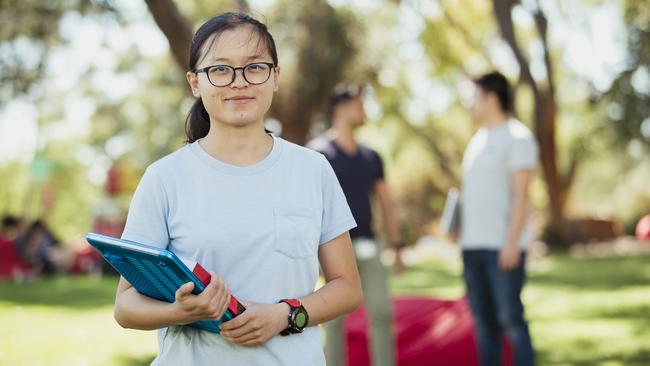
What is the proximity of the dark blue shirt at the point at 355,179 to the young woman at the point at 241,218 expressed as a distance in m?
3.19

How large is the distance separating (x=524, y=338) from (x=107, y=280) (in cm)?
1336

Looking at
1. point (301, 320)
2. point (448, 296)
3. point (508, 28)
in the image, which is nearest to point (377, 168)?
point (301, 320)

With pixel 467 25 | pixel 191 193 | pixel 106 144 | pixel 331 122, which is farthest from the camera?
pixel 106 144

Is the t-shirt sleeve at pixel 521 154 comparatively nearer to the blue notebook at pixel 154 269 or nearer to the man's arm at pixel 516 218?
the man's arm at pixel 516 218

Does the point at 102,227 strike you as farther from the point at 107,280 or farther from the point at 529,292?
the point at 529,292

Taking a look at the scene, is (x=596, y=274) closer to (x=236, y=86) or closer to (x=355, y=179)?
(x=355, y=179)

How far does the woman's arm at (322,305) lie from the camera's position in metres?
2.09

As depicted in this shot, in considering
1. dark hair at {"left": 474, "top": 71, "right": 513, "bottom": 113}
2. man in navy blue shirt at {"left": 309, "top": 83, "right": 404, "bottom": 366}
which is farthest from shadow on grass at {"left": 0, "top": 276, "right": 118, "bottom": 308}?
dark hair at {"left": 474, "top": 71, "right": 513, "bottom": 113}

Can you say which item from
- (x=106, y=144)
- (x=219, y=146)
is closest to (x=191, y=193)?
(x=219, y=146)

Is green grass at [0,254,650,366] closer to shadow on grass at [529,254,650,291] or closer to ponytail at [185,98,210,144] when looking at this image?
shadow on grass at [529,254,650,291]

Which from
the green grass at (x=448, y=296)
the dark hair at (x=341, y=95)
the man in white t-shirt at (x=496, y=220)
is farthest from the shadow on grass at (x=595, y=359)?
the dark hair at (x=341, y=95)

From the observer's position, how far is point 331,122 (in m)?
5.75

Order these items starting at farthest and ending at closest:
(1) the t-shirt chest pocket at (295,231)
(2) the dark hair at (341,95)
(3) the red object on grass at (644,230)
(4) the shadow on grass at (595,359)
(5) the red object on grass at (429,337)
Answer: (3) the red object on grass at (644,230) → (4) the shadow on grass at (595,359) → (5) the red object on grass at (429,337) → (2) the dark hair at (341,95) → (1) the t-shirt chest pocket at (295,231)

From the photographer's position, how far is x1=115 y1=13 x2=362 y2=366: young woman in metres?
2.13
